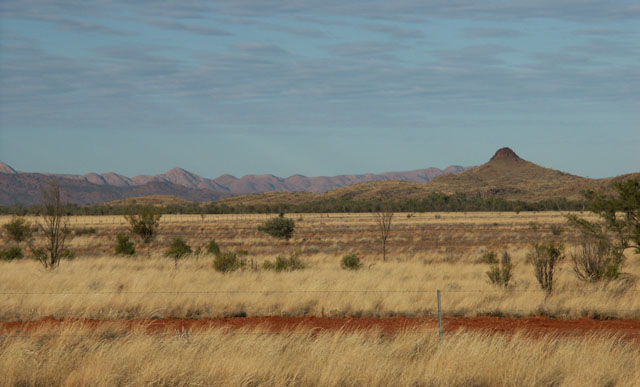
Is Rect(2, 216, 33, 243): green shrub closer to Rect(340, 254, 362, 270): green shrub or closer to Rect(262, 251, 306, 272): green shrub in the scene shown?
Rect(262, 251, 306, 272): green shrub

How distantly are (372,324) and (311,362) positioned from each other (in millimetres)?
4520

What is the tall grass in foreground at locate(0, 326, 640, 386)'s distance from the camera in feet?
26.0

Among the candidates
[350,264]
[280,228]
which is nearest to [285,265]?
[350,264]

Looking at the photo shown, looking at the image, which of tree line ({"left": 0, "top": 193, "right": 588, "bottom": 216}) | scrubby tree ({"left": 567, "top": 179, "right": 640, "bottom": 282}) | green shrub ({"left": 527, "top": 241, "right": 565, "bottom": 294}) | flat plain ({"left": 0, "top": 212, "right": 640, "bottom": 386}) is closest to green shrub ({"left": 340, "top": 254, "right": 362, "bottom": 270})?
flat plain ({"left": 0, "top": 212, "right": 640, "bottom": 386})

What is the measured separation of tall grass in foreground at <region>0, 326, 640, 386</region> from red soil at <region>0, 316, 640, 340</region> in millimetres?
2293

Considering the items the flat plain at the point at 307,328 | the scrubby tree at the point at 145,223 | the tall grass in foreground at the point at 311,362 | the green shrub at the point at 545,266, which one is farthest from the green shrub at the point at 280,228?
the tall grass in foreground at the point at 311,362

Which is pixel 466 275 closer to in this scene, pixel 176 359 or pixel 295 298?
pixel 295 298

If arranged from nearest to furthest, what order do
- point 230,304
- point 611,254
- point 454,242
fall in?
point 230,304, point 611,254, point 454,242

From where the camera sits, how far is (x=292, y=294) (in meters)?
15.9

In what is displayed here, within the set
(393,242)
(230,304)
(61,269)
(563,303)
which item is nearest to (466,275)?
(563,303)

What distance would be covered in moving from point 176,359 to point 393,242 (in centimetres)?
3600

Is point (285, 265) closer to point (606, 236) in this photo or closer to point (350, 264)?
point (350, 264)

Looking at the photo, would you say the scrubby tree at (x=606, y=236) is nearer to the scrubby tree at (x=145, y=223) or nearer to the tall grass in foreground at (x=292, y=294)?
the tall grass in foreground at (x=292, y=294)

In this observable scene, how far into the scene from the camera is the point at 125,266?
75.9 feet
